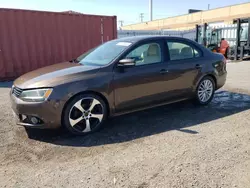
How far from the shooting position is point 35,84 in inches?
138

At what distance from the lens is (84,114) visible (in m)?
3.75

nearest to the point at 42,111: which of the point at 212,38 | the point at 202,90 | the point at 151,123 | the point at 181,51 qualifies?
the point at 151,123

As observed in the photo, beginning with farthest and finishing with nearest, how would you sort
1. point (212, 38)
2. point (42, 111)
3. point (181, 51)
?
point (212, 38) < point (181, 51) < point (42, 111)

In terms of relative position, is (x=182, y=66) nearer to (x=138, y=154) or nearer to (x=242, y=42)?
A: (x=138, y=154)

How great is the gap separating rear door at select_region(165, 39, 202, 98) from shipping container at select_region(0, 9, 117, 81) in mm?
6151

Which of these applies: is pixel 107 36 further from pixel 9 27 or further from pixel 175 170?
pixel 175 170

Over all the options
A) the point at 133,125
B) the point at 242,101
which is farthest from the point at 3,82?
the point at 242,101

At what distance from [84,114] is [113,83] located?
67cm

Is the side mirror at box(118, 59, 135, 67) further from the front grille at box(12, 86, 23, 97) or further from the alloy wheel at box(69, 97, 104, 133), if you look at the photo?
the front grille at box(12, 86, 23, 97)

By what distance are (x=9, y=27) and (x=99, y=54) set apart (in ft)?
19.0

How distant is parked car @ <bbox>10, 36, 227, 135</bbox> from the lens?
11.5 feet

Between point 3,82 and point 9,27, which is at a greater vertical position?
point 9,27

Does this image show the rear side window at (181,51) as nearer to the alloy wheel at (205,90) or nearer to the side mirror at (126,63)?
the alloy wheel at (205,90)

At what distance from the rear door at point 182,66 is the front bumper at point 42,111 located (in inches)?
82.3
